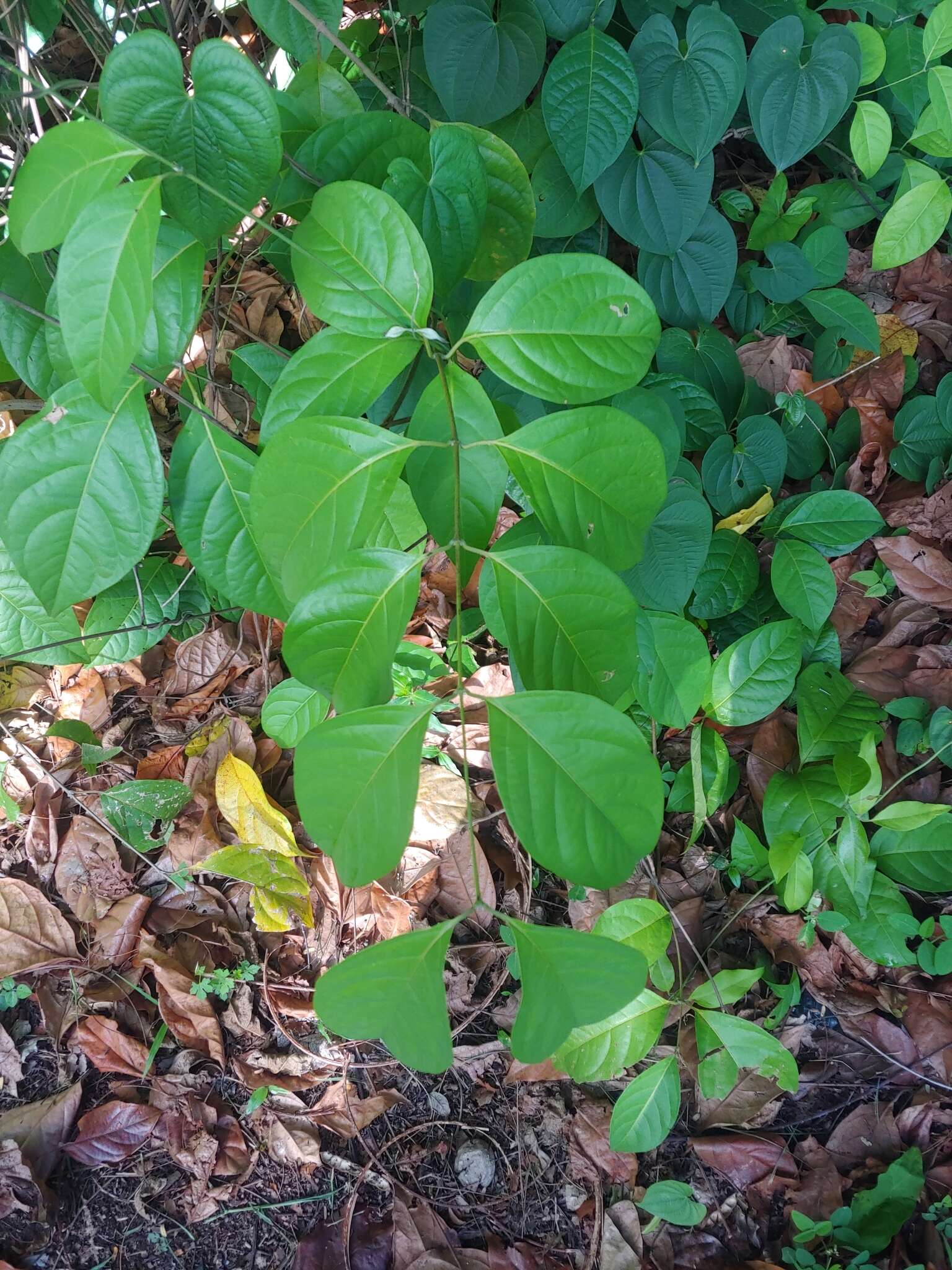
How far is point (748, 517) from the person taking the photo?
57.1 inches

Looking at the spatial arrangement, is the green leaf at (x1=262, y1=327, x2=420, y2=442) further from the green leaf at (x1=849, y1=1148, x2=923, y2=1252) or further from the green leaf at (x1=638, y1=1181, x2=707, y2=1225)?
the green leaf at (x1=849, y1=1148, x2=923, y2=1252)

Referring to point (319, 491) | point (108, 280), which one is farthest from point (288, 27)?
point (319, 491)

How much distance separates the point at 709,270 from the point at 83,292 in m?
1.12

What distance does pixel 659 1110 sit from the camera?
4.02 ft

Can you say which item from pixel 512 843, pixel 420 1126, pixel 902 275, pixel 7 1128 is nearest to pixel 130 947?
pixel 7 1128

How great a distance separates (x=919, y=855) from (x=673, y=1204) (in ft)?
2.47

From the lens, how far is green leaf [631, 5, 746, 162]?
1.17 m

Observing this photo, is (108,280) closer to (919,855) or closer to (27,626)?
(27,626)

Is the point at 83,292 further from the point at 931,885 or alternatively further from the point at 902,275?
the point at 902,275

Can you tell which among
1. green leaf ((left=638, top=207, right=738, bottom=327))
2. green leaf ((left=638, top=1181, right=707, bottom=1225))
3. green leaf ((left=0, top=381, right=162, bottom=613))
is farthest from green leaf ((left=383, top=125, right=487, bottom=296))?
green leaf ((left=638, top=1181, right=707, bottom=1225))

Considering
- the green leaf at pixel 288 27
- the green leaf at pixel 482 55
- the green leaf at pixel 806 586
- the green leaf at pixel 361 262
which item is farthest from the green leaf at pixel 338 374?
the green leaf at pixel 806 586

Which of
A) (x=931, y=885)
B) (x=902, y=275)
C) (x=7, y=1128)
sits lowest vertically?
(x=931, y=885)

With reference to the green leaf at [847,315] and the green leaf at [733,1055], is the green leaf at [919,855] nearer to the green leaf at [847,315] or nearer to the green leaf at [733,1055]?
the green leaf at [733,1055]

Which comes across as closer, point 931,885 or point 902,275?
point 931,885
